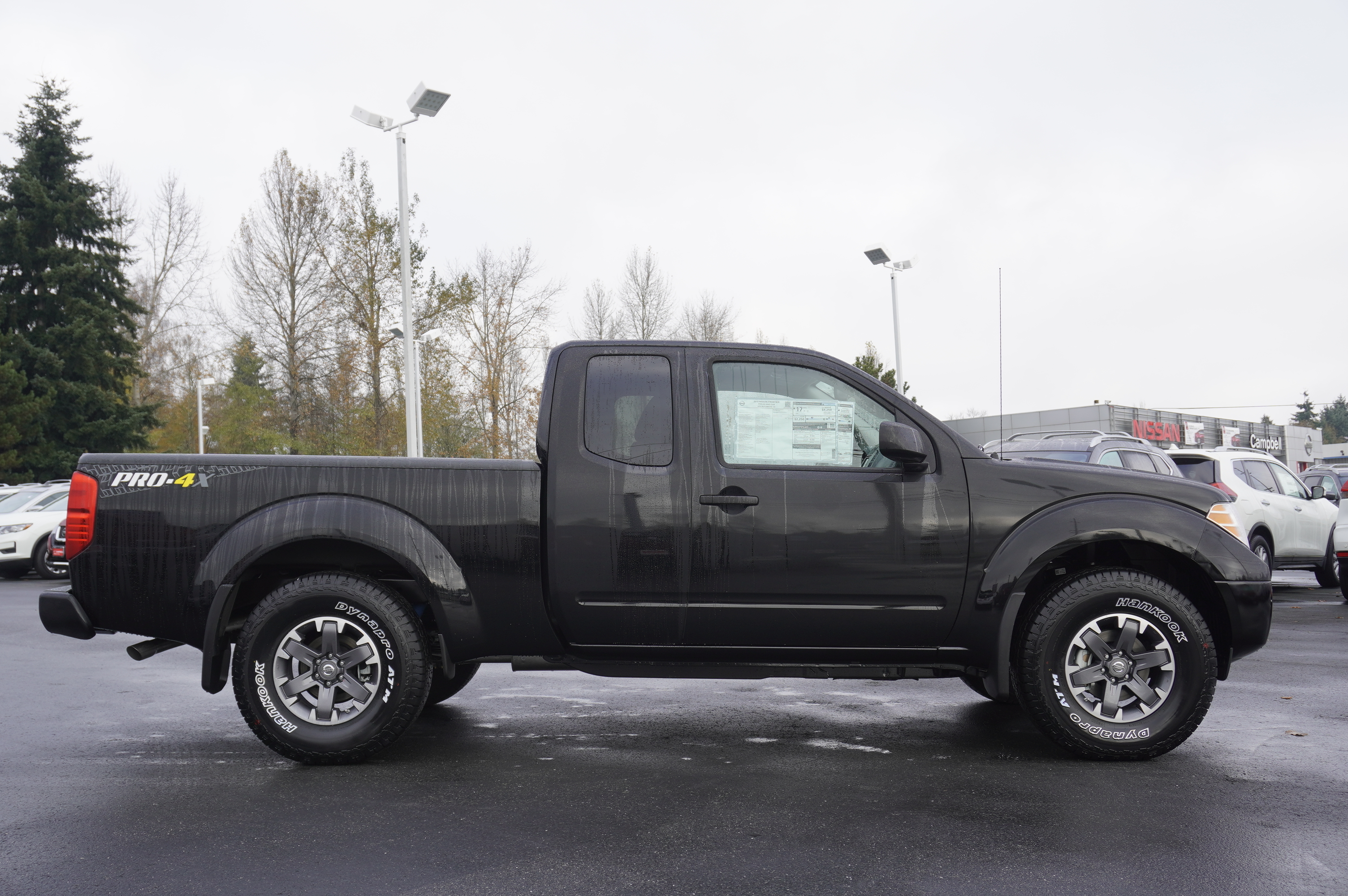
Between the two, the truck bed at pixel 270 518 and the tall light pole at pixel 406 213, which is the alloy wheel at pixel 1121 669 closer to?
the truck bed at pixel 270 518

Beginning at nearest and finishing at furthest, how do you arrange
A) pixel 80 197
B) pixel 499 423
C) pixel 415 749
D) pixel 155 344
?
pixel 415 749
pixel 499 423
pixel 80 197
pixel 155 344

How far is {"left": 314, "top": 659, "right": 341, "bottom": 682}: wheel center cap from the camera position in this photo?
4.82 meters

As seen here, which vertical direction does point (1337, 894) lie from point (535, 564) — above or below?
below

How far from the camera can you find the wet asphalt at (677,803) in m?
3.40

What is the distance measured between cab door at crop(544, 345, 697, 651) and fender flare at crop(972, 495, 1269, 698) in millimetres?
1439

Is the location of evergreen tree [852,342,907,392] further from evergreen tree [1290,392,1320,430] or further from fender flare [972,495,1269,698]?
evergreen tree [1290,392,1320,430]

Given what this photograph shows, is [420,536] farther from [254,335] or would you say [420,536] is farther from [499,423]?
[254,335]

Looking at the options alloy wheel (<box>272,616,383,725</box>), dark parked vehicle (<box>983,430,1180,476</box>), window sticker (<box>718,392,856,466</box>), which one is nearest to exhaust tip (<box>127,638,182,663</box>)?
alloy wheel (<box>272,616,383,725</box>)

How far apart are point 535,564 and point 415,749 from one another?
1.19 metres

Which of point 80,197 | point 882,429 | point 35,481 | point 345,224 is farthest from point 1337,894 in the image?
point 80,197

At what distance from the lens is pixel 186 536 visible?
4.88 meters

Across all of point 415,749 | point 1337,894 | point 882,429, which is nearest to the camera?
point 1337,894

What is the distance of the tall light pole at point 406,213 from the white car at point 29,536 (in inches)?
235

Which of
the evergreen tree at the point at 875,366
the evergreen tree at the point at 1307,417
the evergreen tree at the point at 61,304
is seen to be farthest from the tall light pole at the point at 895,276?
the evergreen tree at the point at 1307,417
